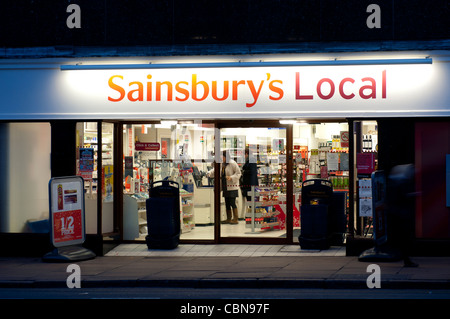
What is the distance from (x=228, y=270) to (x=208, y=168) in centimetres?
377

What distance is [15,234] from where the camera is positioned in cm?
1314

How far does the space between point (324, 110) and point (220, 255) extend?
353 centimetres

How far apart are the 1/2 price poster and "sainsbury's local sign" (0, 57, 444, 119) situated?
62.9 inches

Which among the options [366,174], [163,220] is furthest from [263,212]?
[366,174]

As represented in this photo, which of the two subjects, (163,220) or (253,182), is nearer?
(163,220)

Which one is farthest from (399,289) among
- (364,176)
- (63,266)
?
(63,266)

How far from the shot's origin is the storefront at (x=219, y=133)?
481 inches

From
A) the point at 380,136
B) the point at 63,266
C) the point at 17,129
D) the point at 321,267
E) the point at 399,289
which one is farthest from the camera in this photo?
the point at 17,129

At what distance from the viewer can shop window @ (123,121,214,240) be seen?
13.8 meters

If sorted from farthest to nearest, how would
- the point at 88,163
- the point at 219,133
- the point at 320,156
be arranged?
the point at 219,133 < the point at 320,156 < the point at 88,163

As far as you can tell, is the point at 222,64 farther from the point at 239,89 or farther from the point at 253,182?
the point at 253,182

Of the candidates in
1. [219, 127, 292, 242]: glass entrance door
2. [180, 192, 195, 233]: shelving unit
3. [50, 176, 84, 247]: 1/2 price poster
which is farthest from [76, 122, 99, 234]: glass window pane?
[219, 127, 292, 242]: glass entrance door

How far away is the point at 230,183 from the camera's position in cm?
1389

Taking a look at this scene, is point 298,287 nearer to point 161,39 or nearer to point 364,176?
point 364,176
